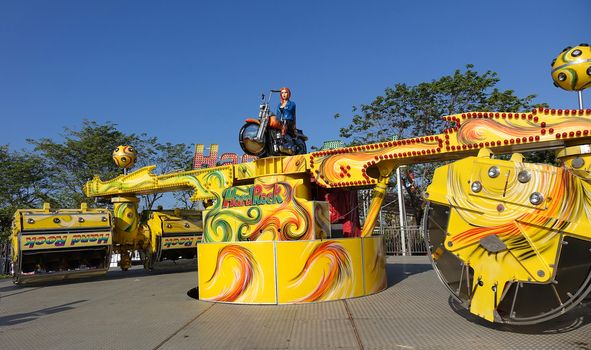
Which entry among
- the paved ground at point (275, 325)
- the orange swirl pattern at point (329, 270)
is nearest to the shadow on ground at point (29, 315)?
the paved ground at point (275, 325)

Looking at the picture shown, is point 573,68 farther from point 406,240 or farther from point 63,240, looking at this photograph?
point 406,240

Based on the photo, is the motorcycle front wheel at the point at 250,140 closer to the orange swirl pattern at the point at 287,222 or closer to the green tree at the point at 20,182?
the orange swirl pattern at the point at 287,222

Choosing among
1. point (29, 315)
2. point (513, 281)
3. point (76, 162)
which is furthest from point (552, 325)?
point (76, 162)

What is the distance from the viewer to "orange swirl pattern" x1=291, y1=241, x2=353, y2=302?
8.65m

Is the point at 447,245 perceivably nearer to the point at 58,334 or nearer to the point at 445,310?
the point at 445,310

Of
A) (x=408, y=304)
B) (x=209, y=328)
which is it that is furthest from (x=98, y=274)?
(x=408, y=304)

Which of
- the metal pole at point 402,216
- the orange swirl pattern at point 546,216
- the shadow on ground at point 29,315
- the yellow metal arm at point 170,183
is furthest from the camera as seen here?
the metal pole at point 402,216

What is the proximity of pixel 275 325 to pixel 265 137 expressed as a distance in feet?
17.2

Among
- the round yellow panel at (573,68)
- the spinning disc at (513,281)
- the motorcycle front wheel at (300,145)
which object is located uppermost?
the round yellow panel at (573,68)

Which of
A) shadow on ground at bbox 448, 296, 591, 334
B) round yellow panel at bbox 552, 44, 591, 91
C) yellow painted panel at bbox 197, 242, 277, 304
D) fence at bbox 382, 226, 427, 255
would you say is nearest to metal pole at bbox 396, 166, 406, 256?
fence at bbox 382, 226, 427, 255

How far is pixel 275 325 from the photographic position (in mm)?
6777

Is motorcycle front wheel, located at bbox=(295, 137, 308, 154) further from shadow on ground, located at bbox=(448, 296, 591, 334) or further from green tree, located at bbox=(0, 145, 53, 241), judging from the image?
green tree, located at bbox=(0, 145, 53, 241)

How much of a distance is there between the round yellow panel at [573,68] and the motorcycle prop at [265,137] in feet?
19.4

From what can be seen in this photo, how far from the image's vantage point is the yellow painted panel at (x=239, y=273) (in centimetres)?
869
